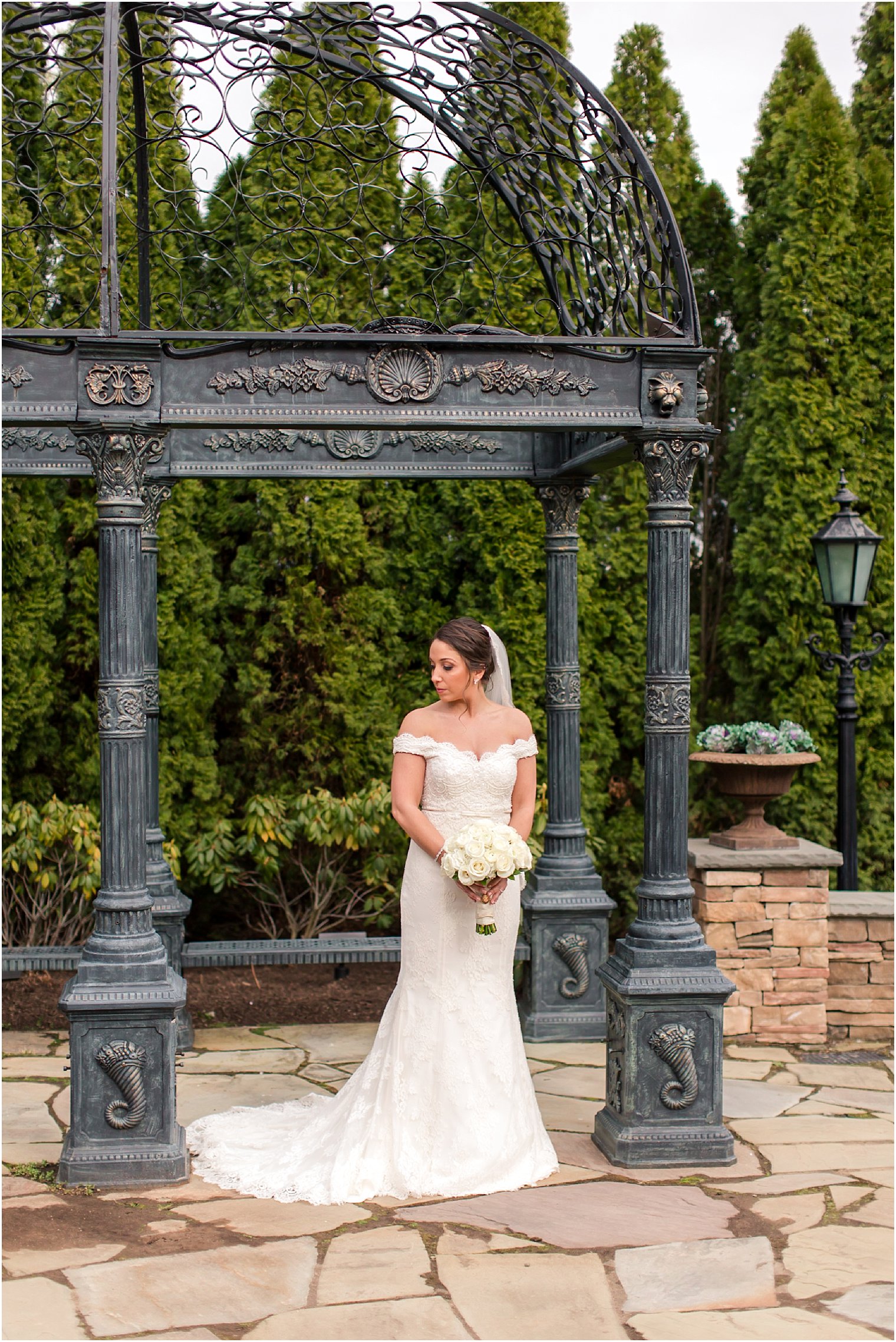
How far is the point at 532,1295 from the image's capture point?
12.2 feet

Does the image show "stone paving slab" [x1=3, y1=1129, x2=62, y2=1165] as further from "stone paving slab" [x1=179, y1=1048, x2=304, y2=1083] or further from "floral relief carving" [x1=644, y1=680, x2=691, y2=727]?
"floral relief carving" [x1=644, y1=680, x2=691, y2=727]

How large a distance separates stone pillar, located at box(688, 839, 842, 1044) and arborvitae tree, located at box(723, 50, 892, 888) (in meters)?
1.48

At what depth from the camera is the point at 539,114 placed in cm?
508

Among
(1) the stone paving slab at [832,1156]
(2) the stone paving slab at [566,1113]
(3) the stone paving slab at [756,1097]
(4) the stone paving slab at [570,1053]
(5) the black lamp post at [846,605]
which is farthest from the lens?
(5) the black lamp post at [846,605]

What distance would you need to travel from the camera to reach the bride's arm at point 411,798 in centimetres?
465

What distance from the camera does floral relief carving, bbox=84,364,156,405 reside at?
454 centimetres

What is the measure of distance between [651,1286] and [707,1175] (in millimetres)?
980

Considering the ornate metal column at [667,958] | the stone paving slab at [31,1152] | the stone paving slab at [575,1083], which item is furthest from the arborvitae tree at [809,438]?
the stone paving slab at [31,1152]

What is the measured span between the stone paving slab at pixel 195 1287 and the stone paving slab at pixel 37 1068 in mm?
2262

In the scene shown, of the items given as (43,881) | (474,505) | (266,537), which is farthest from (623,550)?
(43,881)

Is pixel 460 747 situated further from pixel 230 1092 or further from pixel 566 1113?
pixel 230 1092

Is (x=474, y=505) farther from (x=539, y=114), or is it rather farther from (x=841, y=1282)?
(x=841, y=1282)

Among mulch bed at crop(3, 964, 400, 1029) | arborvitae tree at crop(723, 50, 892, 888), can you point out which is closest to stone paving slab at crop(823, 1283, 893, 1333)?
mulch bed at crop(3, 964, 400, 1029)

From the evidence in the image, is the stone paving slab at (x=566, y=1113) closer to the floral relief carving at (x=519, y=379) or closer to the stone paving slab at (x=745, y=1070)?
the stone paving slab at (x=745, y=1070)
